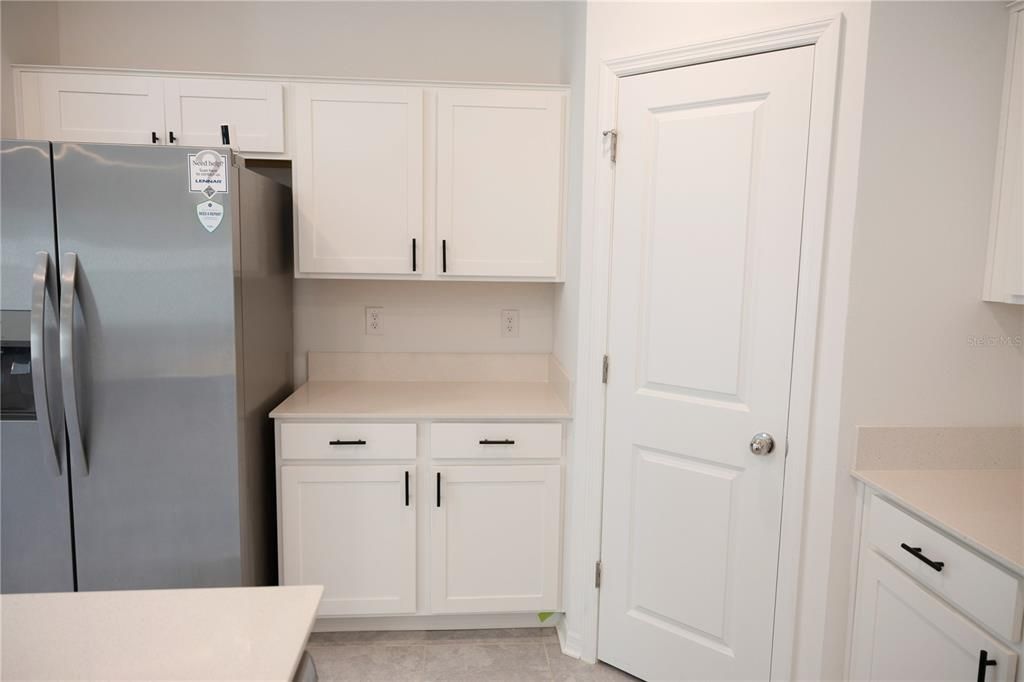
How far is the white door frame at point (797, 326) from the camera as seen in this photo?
5.35 ft

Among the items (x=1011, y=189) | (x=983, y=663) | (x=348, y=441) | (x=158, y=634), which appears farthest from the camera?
(x=348, y=441)

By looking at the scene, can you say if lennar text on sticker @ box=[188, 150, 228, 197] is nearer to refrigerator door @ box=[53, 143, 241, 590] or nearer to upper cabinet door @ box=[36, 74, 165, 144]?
refrigerator door @ box=[53, 143, 241, 590]

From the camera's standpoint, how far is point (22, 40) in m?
2.34

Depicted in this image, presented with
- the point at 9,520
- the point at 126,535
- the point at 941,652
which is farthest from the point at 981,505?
the point at 9,520

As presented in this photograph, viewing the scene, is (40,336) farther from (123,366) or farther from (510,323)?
(510,323)

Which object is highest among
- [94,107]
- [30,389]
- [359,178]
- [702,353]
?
[94,107]

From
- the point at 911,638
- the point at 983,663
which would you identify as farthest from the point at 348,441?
the point at 983,663

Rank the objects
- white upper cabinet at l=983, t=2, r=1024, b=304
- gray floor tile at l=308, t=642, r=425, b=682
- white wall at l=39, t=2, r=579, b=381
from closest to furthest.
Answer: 1. white upper cabinet at l=983, t=2, r=1024, b=304
2. gray floor tile at l=308, t=642, r=425, b=682
3. white wall at l=39, t=2, r=579, b=381

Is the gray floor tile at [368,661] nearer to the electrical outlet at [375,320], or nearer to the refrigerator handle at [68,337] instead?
the refrigerator handle at [68,337]

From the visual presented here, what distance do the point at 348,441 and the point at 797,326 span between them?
1536mm

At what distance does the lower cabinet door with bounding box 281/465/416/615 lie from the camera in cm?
224

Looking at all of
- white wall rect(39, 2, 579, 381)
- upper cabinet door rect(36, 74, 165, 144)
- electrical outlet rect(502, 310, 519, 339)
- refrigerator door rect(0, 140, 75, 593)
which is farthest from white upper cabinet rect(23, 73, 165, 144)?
electrical outlet rect(502, 310, 519, 339)

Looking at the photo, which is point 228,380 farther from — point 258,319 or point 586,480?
point 586,480

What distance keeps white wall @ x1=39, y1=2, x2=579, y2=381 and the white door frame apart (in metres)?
0.51
